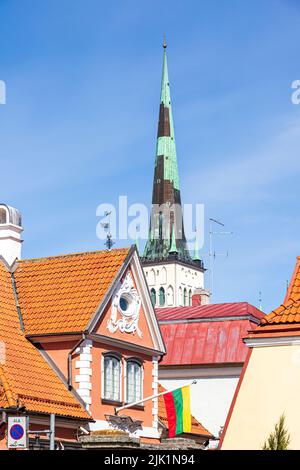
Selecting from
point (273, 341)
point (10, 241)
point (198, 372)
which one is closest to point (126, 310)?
point (10, 241)

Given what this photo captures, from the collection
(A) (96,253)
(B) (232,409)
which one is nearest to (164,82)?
(A) (96,253)

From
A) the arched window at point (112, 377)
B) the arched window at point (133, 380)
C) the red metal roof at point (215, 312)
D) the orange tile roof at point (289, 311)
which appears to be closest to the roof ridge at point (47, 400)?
→ the arched window at point (112, 377)

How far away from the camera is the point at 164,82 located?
159 metres

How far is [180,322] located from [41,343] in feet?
63.9

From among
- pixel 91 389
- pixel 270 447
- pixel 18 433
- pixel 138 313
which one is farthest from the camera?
pixel 138 313

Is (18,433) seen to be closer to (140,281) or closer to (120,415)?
(120,415)

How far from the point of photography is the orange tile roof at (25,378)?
27719 mm

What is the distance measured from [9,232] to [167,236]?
13214 cm

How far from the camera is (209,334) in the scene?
48.8m

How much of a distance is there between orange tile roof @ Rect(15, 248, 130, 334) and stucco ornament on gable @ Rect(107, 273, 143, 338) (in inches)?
29.6

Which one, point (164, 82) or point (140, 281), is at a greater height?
point (164, 82)

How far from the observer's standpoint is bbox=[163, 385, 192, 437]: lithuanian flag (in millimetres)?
32156

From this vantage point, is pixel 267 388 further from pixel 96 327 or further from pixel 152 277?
pixel 152 277

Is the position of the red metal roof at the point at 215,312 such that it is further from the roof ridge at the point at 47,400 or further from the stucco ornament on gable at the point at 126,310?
the roof ridge at the point at 47,400
